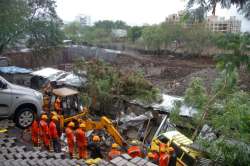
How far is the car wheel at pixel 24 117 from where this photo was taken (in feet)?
40.0

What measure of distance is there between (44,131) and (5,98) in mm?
1776

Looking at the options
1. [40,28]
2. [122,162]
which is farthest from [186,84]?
[122,162]

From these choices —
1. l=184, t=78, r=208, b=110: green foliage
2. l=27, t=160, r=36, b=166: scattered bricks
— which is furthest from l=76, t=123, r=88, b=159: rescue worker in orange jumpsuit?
l=184, t=78, r=208, b=110: green foliage

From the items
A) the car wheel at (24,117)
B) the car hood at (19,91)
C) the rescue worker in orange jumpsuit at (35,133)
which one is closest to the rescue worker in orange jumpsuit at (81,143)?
the rescue worker in orange jumpsuit at (35,133)

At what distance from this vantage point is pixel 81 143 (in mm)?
11148

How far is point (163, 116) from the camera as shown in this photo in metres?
14.9

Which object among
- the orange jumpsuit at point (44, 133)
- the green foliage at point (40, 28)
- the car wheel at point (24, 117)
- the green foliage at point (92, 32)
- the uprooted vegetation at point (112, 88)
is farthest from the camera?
the green foliage at point (92, 32)

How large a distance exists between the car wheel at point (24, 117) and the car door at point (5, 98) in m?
0.50

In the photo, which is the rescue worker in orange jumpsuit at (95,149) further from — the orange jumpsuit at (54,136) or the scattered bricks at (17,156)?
the scattered bricks at (17,156)

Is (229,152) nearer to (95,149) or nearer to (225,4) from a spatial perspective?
(225,4)

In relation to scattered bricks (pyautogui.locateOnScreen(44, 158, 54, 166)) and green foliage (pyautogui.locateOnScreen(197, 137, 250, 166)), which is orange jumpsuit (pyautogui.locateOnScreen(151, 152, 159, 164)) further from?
scattered bricks (pyautogui.locateOnScreen(44, 158, 54, 166))

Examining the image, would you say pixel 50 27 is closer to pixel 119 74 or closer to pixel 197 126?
pixel 119 74

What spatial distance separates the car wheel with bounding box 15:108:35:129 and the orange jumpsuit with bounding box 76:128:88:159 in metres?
2.41

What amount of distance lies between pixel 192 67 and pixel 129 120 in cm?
1947
